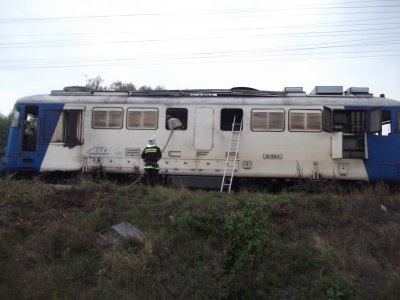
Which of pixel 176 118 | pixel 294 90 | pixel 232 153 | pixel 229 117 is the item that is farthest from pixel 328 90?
pixel 176 118

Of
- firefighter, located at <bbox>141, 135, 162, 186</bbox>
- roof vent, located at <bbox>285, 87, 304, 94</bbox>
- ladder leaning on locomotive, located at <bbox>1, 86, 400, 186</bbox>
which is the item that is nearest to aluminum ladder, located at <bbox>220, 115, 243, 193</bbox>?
ladder leaning on locomotive, located at <bbox>1, 86, 400, 186</bbox>

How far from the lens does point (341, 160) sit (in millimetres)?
14547

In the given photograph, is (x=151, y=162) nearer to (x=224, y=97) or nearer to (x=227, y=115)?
(x=227, y=115)

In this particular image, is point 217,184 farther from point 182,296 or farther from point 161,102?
point 182,296

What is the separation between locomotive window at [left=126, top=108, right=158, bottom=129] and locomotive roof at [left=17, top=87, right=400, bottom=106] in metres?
0.29

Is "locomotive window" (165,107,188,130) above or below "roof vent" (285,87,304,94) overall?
below

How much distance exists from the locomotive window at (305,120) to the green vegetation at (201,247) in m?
3.62

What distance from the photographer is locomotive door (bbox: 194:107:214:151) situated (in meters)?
15.2

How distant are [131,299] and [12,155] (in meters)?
10.1

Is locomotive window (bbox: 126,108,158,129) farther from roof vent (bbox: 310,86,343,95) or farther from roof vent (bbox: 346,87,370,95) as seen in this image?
roof vent (bbox: 346,87,370,95)

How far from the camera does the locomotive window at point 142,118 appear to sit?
51.2 feet

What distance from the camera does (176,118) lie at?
51.0ft

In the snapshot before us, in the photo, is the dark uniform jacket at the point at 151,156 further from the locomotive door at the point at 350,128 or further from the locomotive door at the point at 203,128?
the locomotive door at the point at 350,128

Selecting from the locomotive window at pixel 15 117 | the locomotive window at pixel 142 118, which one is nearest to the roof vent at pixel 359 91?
the locomotive window at pixel 142 118
